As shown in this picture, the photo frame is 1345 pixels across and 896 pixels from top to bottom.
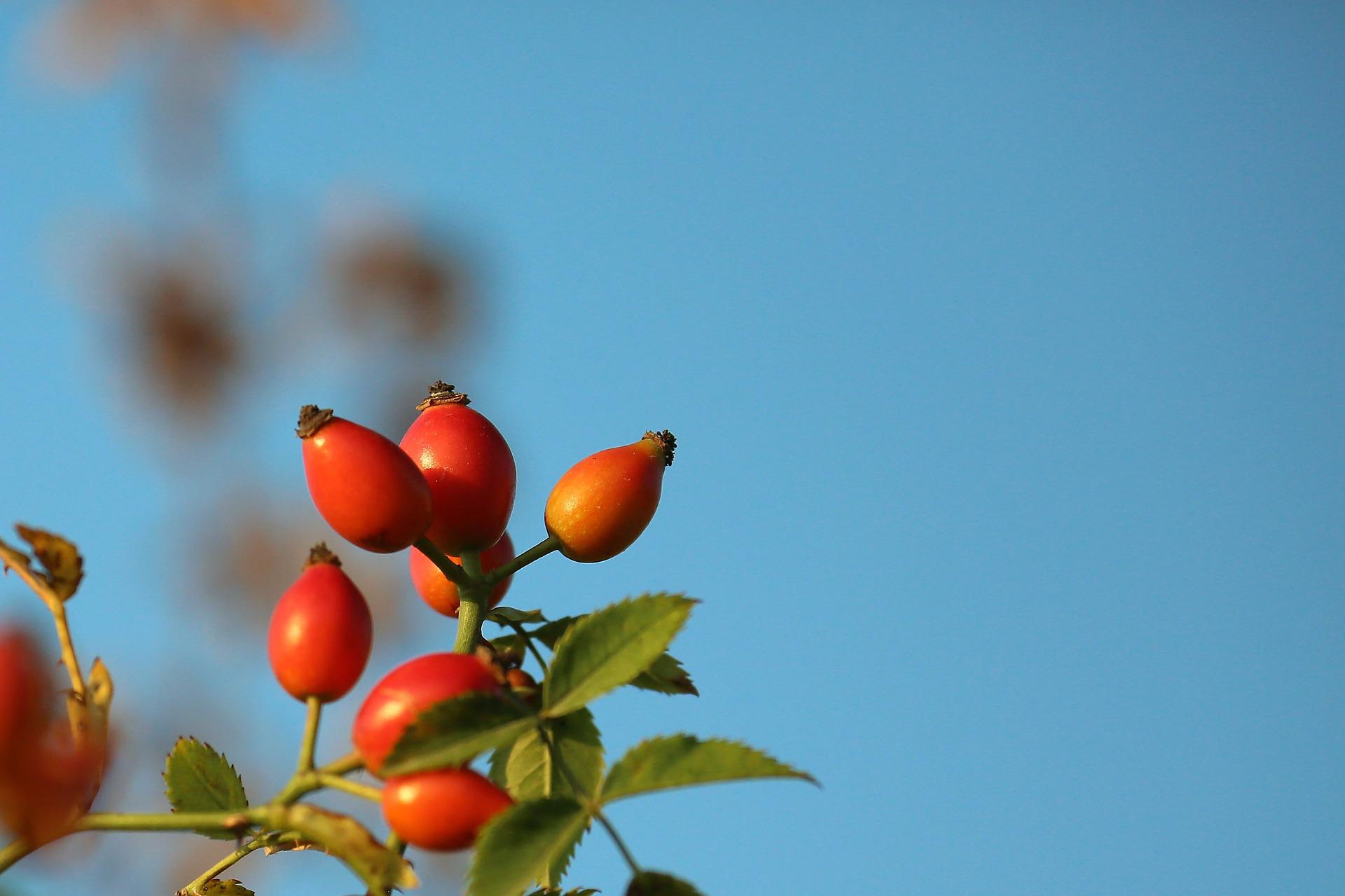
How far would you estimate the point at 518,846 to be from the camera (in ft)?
3.03

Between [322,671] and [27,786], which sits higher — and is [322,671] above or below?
above

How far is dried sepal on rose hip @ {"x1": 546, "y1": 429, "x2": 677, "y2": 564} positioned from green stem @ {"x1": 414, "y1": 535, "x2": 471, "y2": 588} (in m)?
0.15

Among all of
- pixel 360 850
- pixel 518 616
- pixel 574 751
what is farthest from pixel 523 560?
pixel 360 850

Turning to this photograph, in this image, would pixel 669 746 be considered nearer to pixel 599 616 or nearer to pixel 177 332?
pixel 599 616

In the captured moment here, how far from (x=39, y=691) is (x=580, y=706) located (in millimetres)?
397

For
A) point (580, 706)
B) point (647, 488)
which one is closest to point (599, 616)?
point (580, 706)

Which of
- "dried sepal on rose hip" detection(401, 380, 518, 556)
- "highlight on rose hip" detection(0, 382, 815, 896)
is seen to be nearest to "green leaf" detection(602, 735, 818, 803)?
"highlight on rose hip" detection(0, 382, 815, 896)

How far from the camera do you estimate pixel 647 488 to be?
1.44 m

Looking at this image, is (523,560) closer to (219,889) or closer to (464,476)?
(464,476)

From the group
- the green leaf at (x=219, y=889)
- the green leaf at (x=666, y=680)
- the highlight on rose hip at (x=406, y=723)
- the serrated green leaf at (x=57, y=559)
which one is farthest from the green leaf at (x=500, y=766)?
the serrated green leaf at (x=57, y=559)

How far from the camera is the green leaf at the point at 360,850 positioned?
905 millimetres

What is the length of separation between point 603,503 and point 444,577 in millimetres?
207

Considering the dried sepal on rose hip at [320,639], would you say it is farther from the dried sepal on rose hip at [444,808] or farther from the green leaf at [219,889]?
the green leaf at [219,889]

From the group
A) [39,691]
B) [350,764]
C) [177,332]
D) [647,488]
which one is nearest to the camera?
[39,691]
